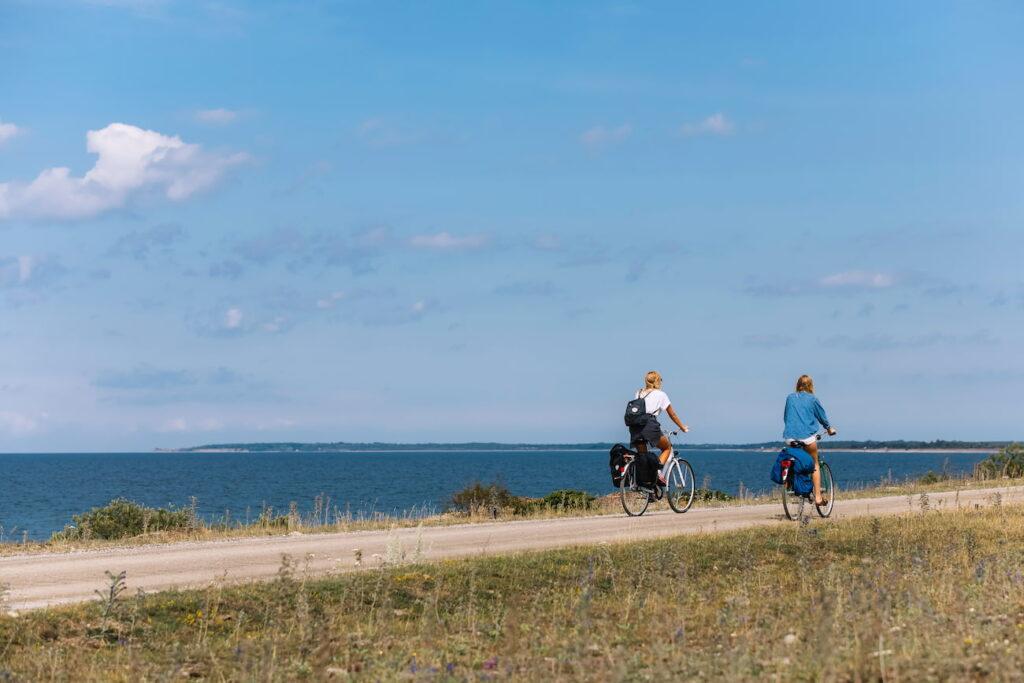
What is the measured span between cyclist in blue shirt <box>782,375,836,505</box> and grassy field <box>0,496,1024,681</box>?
3.97 meters

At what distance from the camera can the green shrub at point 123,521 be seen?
24703mm

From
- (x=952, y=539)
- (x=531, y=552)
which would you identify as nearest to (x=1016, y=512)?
(x=952, y=539)

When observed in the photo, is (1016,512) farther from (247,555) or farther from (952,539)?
(247,555)

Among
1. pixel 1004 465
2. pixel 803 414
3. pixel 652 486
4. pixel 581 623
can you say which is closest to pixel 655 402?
pixel 652 486

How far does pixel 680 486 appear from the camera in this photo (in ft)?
71.8

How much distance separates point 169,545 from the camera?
703 inches

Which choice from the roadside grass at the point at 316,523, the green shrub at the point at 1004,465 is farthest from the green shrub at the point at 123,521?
the green shrub at the point at 1004,465

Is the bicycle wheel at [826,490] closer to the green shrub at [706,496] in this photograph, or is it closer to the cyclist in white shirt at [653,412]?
the cyclist in white shirt at [653,412]

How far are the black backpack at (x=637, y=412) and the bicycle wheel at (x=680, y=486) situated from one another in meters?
1.46

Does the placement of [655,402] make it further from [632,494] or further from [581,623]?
[581,623]

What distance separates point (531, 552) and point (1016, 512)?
9.25 meters

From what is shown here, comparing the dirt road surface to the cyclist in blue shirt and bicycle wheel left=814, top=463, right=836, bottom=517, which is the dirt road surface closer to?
bicycle wheel left=814, top=463, right=836, bottom=517

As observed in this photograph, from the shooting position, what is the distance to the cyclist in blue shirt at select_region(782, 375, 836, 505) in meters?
18.5

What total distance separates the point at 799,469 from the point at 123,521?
14137 mm
